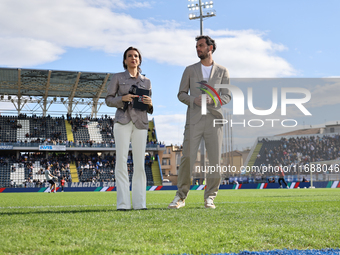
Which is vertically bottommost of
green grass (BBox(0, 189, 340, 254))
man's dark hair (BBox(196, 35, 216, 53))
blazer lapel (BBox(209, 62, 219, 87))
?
green grass (BBox(0, 189, 340, 254))

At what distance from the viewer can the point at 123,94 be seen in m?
4.89

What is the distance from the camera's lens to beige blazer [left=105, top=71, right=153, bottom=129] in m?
4.75

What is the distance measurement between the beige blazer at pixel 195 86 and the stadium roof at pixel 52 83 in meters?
32.9

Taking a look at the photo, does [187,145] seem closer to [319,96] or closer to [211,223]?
[211,223]

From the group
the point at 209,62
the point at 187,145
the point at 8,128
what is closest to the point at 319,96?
the point at 209,62

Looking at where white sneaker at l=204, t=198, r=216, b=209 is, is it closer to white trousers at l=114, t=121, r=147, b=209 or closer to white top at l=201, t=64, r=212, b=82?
white trousers at l=114, t=121, r=147, b=209

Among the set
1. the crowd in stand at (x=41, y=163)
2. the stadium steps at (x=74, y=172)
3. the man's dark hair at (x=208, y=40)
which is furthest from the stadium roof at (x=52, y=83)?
the man's dark hair at (x=208, y=40)

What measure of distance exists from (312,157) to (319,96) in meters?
1.80

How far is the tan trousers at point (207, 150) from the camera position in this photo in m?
4.88

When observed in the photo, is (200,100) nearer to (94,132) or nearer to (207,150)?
(207,150)

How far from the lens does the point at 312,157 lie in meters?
8.45

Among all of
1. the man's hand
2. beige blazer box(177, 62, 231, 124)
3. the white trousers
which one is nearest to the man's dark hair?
beige blazer box(177, 62, 231, 124)

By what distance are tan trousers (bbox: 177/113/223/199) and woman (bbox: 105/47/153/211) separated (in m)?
0.55

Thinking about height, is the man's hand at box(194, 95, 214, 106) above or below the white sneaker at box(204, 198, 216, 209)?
above
